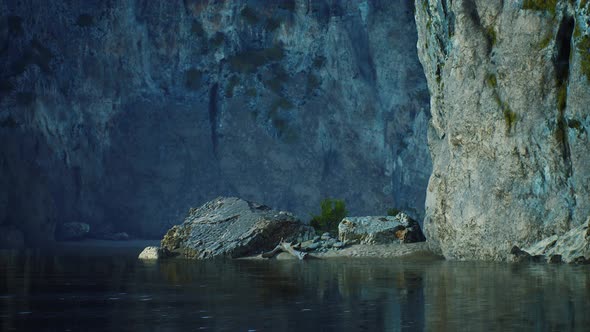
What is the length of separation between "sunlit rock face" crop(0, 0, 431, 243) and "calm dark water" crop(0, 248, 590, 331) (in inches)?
4069

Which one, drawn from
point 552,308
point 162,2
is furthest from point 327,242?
point 162,2

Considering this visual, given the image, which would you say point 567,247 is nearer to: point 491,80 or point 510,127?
point 510,127

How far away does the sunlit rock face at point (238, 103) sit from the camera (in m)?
130

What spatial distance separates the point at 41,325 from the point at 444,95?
35120 mm

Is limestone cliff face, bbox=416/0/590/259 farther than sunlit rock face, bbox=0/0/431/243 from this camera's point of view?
No

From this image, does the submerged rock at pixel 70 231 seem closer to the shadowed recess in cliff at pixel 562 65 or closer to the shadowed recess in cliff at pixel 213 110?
the shadowed recess in cliff at pixel 213 110

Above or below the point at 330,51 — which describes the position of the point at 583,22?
below

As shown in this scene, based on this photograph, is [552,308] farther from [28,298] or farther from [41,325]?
[28,298]

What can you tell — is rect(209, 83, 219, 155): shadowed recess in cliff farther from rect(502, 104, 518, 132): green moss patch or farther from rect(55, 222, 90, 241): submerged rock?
rect(502, 104, 518, 132): green moss patch

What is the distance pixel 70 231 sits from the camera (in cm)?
12019

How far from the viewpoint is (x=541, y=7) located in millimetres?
40812

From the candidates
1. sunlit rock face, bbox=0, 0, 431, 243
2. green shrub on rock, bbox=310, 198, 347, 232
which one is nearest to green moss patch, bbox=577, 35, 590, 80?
green shrub on rock, bbox=310, 198, 347, 232

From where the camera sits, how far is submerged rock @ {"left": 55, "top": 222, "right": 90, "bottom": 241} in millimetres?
119375

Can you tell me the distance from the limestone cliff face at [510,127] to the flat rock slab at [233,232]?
9.18m
